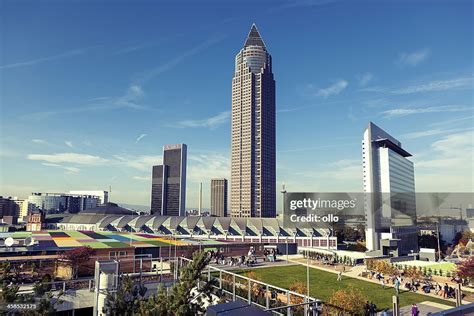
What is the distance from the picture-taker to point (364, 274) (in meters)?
43.3

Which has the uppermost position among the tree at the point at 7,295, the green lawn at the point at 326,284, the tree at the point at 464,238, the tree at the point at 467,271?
the tree at the point at 7,295

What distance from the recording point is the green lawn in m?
31.1

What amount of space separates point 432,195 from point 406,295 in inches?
4296

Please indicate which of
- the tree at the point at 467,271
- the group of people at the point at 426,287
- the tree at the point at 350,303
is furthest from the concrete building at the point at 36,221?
the tree at the point at 467,271

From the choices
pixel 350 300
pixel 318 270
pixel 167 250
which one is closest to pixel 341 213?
pixel 318 270

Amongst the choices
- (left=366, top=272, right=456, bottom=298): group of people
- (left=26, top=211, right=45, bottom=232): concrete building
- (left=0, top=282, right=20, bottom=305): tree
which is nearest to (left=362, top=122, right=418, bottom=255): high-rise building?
(left=366, top=272, right=456, bottom=298): group of people

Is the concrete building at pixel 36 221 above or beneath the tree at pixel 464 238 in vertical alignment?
above

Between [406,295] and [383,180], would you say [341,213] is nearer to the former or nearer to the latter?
[383,180]

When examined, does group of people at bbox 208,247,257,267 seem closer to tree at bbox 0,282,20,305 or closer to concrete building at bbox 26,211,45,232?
tree at bbox 0,282,20,305

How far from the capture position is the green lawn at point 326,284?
3113 cm

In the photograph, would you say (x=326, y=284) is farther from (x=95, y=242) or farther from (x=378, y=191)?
(x=378, y=191)

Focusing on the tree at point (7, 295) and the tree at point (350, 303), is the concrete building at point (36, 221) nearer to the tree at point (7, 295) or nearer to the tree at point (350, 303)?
the tree at point (7, 295)

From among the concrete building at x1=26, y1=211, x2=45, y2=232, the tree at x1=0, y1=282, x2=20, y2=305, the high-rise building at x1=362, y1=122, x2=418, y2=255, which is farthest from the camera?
the concrete building at x1=26, y1=211, x2=45, y2=232

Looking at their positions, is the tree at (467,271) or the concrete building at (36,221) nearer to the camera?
the tree at (467,271)
